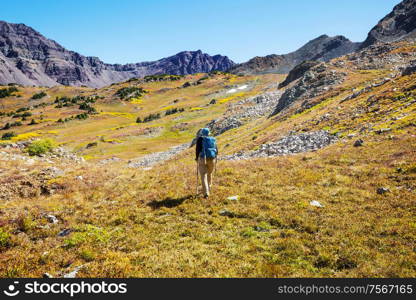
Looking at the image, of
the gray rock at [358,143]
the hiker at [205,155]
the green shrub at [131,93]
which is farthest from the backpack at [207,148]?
the green shrub at [131,93]

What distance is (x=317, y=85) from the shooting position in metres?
46.9

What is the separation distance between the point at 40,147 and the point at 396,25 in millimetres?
166298

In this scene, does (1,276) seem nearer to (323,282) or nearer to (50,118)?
(323,282)

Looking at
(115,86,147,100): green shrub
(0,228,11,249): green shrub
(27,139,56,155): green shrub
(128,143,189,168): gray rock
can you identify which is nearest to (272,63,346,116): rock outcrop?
(128,143,189,168): gray rock

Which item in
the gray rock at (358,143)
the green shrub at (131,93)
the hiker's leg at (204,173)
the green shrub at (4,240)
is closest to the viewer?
the green shrub at (4,240)

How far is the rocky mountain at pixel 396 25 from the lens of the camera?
117 meters

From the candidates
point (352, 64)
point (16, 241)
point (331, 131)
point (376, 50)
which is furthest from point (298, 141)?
point (376, 50)

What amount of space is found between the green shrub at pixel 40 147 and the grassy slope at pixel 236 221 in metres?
5.73

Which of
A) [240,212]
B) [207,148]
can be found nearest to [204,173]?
[207,148]

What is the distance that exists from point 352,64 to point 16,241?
198 ft

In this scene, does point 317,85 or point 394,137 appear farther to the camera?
point 317,85

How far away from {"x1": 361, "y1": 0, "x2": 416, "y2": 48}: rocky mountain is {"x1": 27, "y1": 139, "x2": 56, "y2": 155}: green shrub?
13721 centimetres

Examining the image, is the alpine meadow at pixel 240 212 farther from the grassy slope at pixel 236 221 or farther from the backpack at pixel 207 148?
the backpack at pixel 207 148

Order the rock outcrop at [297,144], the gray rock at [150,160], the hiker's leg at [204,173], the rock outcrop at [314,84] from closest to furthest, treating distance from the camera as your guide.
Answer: the hiker's leg at [204,173] < the rock outcrop at [297,144] < the gray rock at [150,160] < the rock outcrop at [314,84]
